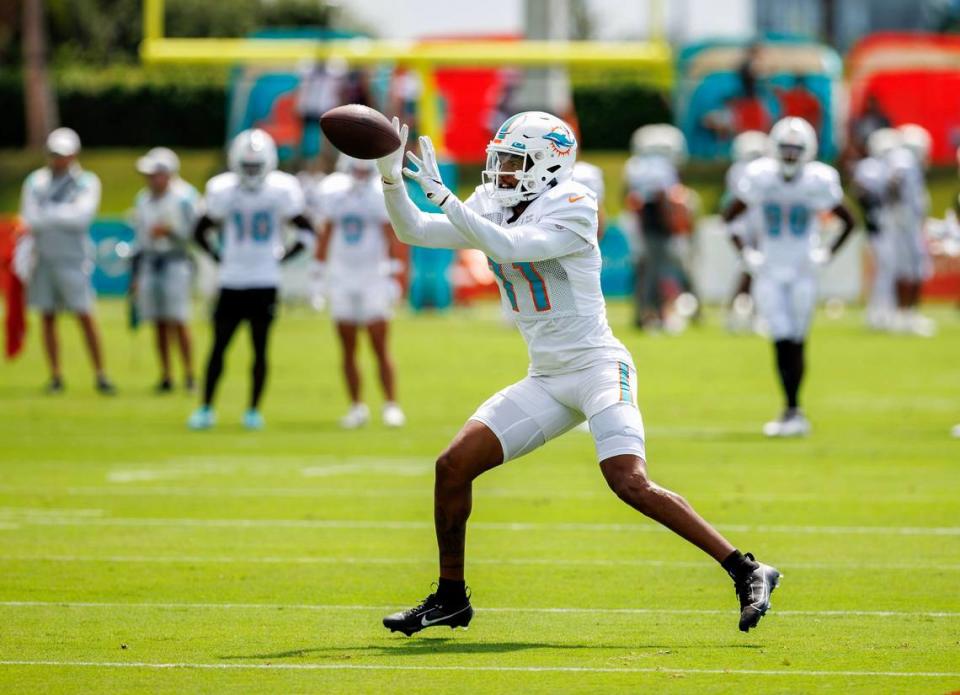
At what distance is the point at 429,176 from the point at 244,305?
7.03 m

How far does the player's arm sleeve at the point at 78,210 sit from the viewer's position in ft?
53.8

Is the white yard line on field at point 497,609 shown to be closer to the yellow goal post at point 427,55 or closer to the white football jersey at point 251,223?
the white football jersey at point 251,223

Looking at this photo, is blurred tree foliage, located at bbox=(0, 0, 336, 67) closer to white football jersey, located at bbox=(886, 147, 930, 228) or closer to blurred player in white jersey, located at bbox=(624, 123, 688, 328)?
blurred player in white jersey, located at bbox=(624, 123, 688, 328)

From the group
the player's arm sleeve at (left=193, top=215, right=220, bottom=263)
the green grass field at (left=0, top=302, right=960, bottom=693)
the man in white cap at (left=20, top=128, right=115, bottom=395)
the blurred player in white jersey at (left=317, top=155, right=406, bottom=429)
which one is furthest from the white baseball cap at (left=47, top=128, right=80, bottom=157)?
the blurred player in white jersey at (left=317, top=155, right=406, bottom=429)

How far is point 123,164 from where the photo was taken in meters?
45.6

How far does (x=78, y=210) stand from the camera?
16453 millimetres

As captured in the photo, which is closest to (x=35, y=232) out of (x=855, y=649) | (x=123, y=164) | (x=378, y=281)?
(x=378, y=281)

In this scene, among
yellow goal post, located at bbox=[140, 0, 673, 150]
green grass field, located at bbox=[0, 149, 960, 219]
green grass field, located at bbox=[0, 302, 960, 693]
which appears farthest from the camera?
green grass field, located at bbox=[0, 149, 960, 219]

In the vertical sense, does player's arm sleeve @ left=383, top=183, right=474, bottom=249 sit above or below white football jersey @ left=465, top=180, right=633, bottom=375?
above

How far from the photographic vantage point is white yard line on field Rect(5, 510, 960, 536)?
958 cm

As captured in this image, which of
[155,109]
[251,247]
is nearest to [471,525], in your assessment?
[251,247]

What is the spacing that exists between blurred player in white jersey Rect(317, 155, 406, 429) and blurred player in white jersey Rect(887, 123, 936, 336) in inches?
394

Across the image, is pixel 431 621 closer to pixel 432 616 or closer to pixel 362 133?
pixel 432 616

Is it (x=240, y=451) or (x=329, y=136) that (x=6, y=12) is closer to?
(x=240, y=451)
